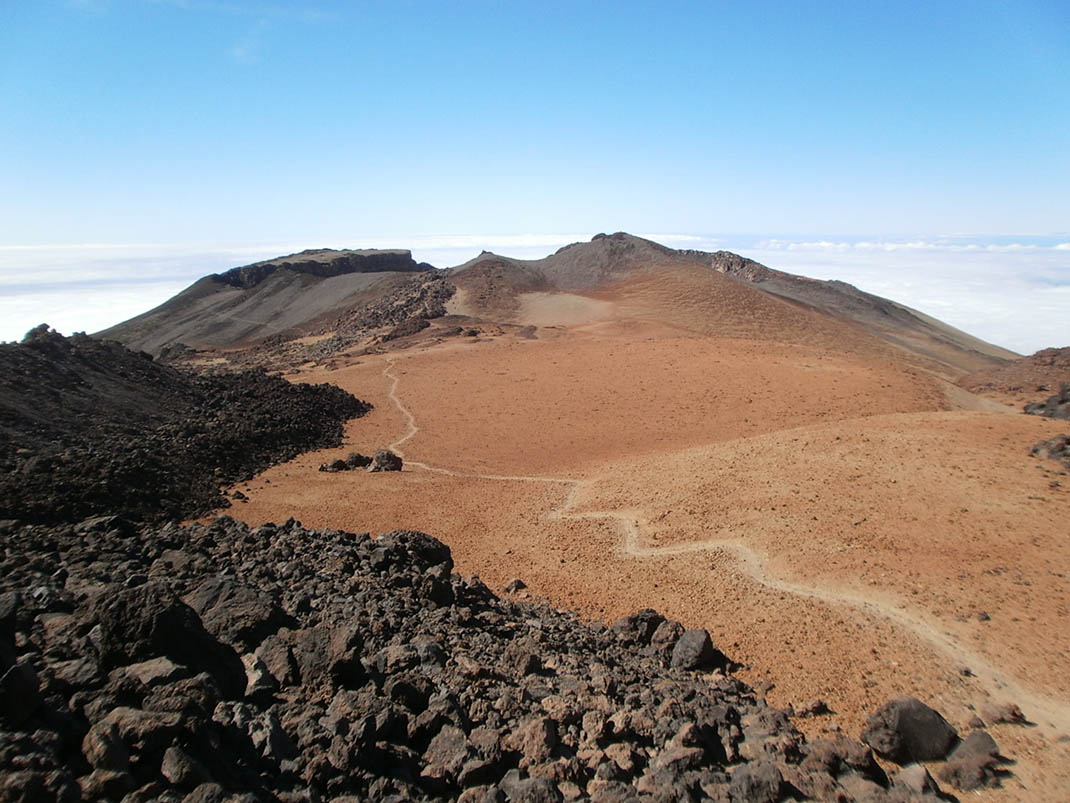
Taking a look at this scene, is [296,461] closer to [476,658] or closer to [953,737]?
[476,658]

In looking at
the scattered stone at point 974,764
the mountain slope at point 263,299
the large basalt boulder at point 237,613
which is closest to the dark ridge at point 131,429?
the large basalt boulder at point 237,613

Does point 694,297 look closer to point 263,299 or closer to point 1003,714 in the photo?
point 1003,714

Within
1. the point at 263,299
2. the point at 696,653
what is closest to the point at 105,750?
the point at 696,653

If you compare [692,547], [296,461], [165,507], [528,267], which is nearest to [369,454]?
[296,461]

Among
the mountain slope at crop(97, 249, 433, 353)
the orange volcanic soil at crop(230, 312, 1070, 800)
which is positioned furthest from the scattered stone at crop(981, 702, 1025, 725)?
the mountain slope at crop(97, 249, 433, 353)

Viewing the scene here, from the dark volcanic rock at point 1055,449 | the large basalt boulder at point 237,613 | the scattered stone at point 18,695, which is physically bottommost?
the dark volcanic rock at point 1055,449

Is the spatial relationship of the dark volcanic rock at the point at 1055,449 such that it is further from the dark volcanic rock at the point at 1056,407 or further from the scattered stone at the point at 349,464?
the scattered stone at the point at 349,464
